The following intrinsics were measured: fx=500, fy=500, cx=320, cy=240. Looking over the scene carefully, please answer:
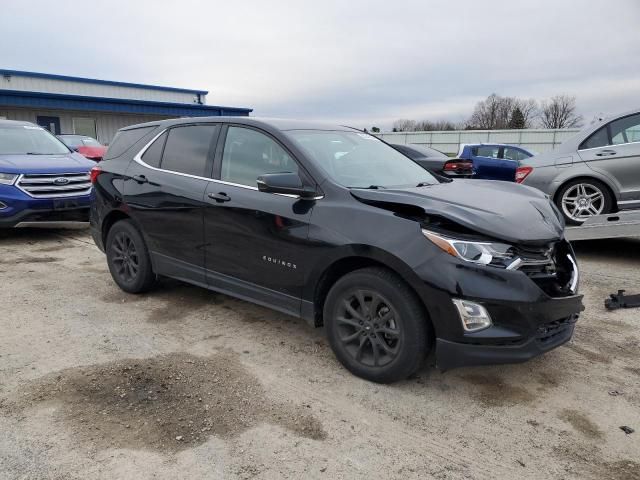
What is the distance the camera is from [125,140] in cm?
507

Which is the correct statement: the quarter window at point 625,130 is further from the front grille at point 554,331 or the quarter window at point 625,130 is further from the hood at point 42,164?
the hood at point 42,164

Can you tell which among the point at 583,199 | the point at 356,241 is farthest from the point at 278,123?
the point at 583,199

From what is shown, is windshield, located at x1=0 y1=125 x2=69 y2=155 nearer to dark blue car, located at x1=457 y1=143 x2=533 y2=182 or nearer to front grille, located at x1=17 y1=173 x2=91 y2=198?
front grille, located at x1=17 y1=173 x2=91 y2=198

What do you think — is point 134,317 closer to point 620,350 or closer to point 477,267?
point 477,267

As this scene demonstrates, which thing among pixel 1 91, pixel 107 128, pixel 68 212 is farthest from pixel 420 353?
pixel 107 128

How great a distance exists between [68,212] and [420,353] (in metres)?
6.46

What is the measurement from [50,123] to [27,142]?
1984cm

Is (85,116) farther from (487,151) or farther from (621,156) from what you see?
(621,156)

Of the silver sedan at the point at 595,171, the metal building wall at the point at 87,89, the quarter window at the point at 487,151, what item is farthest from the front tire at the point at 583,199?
the metal building wall at the point at 87,89

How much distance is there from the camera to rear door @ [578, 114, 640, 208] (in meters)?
6.26

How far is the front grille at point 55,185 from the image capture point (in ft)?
23.7

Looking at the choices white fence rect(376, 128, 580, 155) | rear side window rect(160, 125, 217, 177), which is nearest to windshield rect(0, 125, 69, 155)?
rear side window rect(160, 125, 217, 177)

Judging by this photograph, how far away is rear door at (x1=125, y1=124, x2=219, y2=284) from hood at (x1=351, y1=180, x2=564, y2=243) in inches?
59.6

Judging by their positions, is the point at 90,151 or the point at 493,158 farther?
the point at 90,151
